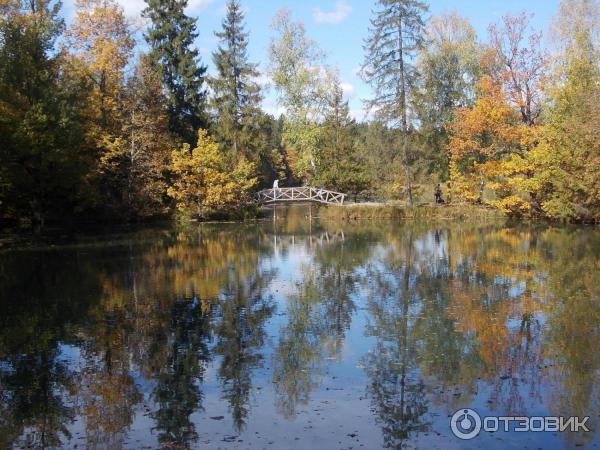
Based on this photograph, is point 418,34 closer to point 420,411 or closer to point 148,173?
point 148,173

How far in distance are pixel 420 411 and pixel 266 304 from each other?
619 centimetres

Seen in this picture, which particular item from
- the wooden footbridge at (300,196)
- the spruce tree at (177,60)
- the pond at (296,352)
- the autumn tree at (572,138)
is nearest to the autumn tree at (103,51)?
the spruce tree at (177,60)

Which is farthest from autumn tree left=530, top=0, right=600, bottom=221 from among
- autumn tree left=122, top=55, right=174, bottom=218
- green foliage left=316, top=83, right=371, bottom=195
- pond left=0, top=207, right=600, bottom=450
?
autumn tree left=122, top=55, right=174, bottom=218

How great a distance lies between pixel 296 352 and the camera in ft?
29.6

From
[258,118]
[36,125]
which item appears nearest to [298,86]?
[258,118]

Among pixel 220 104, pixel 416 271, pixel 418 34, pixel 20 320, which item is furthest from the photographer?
pixel 220 104

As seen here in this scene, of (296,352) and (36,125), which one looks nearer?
(296,352)

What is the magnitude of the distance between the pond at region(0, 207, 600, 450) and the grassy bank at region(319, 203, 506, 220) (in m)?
18.3

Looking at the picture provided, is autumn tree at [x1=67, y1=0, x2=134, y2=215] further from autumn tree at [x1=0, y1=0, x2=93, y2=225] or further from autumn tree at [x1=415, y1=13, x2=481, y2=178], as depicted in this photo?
autumn tree at [x1=415, y1=13, x2=481, y2=178]

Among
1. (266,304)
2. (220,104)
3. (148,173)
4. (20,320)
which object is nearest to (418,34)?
(220,104)

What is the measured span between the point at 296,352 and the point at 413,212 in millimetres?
29073

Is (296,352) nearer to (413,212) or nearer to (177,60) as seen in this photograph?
(413,212)

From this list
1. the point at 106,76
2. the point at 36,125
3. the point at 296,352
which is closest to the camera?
the point at 296,352

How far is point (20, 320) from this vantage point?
36.8ft
